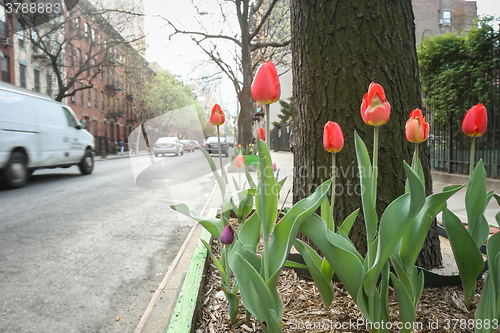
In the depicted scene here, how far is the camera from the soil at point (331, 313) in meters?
1.19

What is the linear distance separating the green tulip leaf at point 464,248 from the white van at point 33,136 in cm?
836

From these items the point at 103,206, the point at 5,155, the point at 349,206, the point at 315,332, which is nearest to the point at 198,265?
the point at 315,332

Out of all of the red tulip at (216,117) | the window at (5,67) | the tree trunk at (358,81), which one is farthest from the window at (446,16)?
the window at (5,67)

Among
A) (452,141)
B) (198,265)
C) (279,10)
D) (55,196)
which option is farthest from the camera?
(279,10)

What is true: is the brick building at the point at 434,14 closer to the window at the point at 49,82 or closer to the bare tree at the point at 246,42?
the bare tree at the point at 246,42

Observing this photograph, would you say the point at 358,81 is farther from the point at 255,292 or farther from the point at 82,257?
the point at 82,257

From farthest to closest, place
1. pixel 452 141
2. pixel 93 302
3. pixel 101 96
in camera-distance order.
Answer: pixel 101 96 → pixel 452 141 → pixel 93 302

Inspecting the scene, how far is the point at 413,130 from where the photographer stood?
1.15 m

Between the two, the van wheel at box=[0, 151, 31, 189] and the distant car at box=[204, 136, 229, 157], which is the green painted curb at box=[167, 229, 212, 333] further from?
the van wheel at box=[0, 151, 31, 189]

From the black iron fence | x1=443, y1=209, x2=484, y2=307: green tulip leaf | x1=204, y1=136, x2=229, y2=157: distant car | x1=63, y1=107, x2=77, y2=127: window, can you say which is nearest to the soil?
x1=443, y1=209, x2=484, y2=307: green tulip leaf

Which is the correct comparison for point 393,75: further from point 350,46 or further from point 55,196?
point 55,196

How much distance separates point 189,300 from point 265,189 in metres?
0.72

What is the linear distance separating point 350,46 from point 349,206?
35.3 inches

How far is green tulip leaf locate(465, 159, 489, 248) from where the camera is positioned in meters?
1.13
